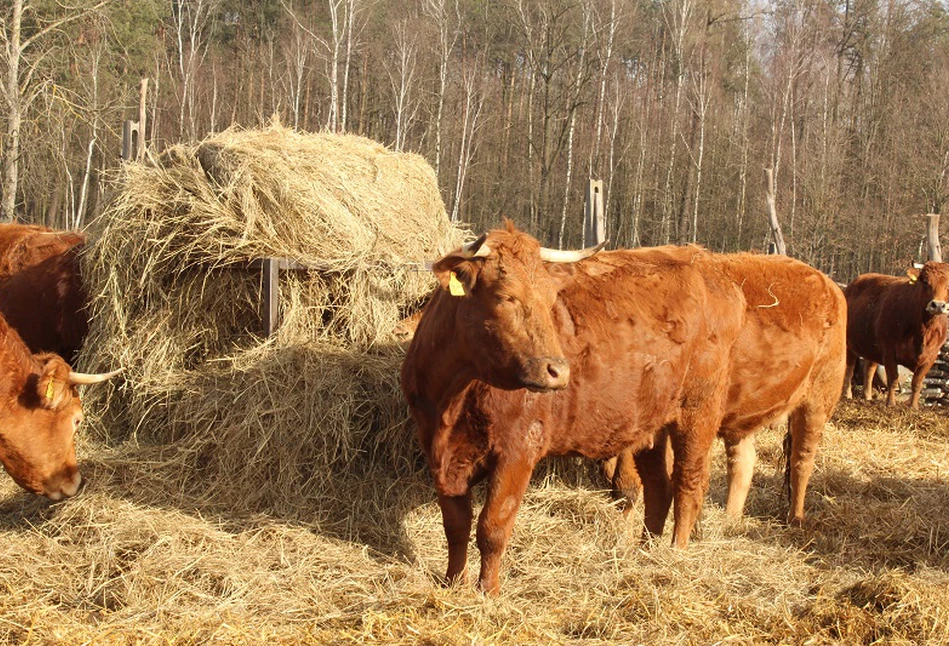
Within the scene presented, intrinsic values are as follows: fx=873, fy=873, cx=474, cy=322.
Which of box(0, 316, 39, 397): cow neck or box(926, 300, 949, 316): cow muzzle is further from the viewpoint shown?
box(926, 300, 949, 316): cow muzzle

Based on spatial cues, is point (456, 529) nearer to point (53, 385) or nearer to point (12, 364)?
point (53, 385)

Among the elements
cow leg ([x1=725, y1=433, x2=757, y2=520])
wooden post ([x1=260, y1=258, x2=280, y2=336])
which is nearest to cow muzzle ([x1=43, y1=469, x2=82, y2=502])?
wooden post ([x1=260, y1=258, x2=280, y2=336])

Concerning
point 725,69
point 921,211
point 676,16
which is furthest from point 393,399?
point 725,69

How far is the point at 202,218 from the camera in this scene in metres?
6.16

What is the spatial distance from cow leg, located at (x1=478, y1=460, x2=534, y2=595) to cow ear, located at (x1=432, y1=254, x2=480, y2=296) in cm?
96

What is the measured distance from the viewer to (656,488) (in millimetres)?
5770

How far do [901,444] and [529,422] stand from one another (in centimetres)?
643

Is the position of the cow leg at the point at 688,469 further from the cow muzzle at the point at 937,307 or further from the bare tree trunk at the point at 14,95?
the bare tree trunk at the point at 14,95

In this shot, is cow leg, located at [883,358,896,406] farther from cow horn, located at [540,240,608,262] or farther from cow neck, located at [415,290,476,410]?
cow neck, located at [415,290,476,410]

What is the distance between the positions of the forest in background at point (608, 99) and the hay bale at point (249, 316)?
22153mm

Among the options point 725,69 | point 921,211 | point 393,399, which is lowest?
point 393,399

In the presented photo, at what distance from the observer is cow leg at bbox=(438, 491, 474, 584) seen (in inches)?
180

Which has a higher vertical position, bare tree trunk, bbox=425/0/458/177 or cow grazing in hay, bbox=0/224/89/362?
bare tree trunk, bbox=425/0/458/177

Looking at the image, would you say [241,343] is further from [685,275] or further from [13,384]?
[685,275]
